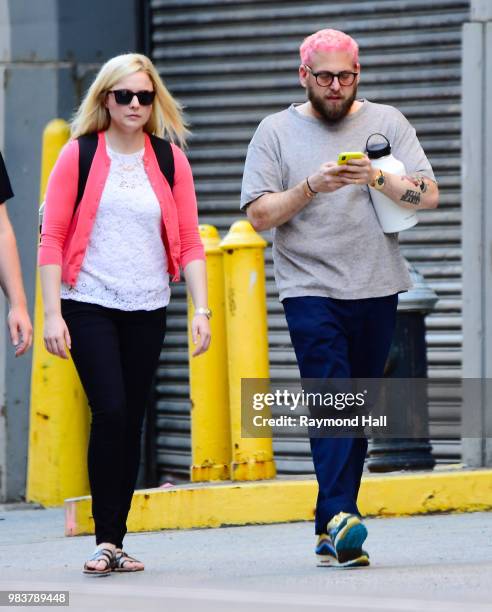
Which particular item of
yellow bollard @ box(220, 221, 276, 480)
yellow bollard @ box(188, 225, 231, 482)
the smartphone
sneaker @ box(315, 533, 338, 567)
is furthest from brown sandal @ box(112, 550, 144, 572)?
yellow bollard @ box(188, 225, 231, 482)

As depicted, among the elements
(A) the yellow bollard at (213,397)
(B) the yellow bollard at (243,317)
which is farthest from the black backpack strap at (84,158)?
(A) the yellow bollard at (213,397)

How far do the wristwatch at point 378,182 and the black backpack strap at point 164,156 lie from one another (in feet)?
2.42

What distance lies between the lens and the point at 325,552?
19.5 ft

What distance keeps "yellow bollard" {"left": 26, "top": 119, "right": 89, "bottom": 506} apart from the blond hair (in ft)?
11.8

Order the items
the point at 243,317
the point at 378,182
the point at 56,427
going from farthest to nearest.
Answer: the point at 56,427 < the point at 243,317 < the point at 378,182

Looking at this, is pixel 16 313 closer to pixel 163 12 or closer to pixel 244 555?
pixel 244 555

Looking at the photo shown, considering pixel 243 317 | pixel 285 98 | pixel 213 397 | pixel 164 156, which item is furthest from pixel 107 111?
pixel 285 98

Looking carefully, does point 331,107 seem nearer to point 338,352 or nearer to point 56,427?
point 338,352

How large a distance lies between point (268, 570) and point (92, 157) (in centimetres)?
157

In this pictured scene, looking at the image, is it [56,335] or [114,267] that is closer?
[56,335]

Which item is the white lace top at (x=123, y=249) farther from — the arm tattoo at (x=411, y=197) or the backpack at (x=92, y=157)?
the arm tattoo at (x=411, y=197)

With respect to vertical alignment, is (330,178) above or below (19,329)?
above

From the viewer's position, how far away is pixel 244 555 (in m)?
6.61

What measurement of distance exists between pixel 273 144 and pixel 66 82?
4.45 m
